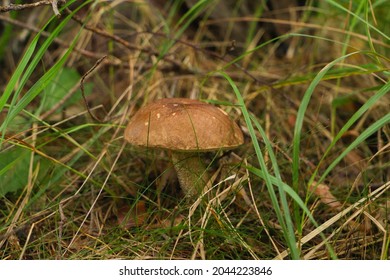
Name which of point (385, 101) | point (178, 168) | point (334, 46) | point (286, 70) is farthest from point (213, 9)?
point (178, 168)

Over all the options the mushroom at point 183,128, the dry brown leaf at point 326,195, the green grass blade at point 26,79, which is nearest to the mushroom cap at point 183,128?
the mushroom at point 183,128

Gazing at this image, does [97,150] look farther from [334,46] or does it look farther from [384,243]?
[334,46]

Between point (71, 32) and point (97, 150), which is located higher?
point (71, 32)

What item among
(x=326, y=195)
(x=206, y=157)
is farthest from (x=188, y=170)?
(x=326, y=195)

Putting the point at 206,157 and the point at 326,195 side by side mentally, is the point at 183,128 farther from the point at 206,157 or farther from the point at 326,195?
the point at 326,195

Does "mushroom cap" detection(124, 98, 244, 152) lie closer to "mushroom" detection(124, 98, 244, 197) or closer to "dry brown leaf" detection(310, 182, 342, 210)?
Answer: "mushroom" detection(124, 98, 244, 197)

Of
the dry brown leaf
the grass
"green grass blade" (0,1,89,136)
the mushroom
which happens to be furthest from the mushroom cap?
the dry brown leaf
